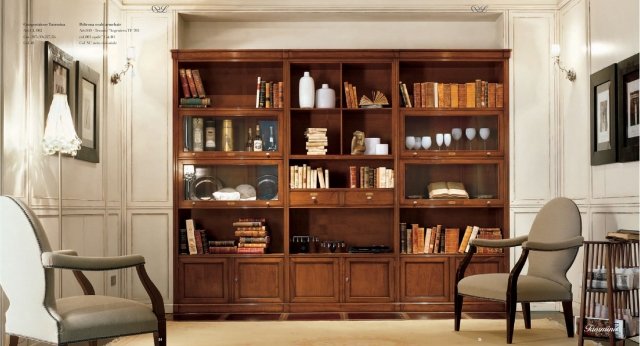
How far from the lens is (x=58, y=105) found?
199 inches

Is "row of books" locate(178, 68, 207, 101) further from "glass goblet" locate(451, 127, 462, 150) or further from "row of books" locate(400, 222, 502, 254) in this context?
"glass goblet" locate(451, 127, 462, 150)

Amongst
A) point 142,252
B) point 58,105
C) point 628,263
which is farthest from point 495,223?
point 58,105

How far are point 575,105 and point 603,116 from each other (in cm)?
75

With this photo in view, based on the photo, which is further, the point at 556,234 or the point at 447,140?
the point at 447,140

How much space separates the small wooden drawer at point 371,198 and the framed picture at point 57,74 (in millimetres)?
2752

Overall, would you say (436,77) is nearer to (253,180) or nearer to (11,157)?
(253,180)

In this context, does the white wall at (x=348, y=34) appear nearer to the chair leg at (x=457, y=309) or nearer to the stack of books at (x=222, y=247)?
the stack of books at (x=222, y=247)

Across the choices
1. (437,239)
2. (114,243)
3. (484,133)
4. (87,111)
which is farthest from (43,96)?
(484,133)

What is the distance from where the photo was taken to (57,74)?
18.3ft

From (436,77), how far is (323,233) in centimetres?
190

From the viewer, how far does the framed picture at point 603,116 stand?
6.09m

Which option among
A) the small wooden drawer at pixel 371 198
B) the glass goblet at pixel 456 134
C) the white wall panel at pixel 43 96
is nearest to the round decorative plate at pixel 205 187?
the white wall panel at pixel 43 96

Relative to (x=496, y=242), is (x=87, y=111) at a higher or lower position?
higher

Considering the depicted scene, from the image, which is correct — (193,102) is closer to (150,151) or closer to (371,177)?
(150,151)
